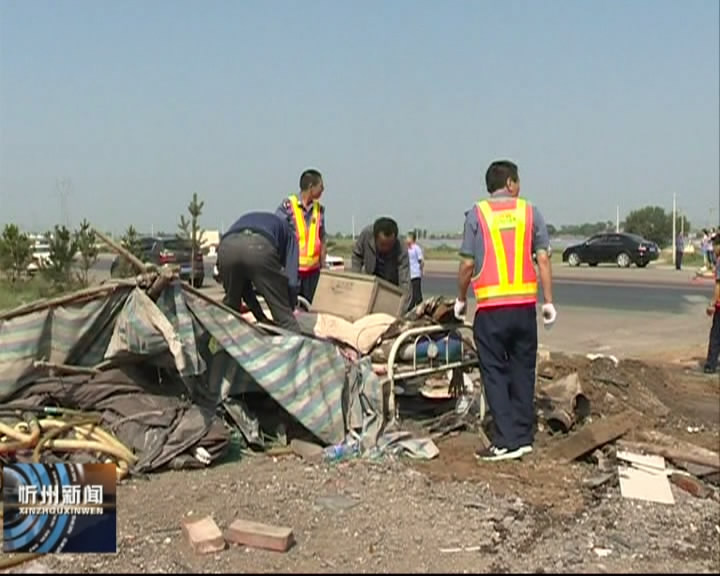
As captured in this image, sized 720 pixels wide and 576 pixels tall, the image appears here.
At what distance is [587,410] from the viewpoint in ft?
23.7

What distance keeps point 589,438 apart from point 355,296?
2358 millimetres

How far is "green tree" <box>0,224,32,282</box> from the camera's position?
2336 cm

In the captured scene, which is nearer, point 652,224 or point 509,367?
point 509,367

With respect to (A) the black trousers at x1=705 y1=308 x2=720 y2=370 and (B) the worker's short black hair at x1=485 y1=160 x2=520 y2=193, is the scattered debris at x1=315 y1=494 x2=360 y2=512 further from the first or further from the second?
(A) the black trousers at x1=705 y1=308 x2=720 y2=370

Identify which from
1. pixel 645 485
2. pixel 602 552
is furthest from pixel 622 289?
pixel 602 552

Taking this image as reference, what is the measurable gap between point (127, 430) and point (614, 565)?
3.04 metres

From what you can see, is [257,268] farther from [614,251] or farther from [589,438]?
[614,251]

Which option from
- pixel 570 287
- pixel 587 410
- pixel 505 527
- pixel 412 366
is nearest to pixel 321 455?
pixel 412 366

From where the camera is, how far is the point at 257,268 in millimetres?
6684

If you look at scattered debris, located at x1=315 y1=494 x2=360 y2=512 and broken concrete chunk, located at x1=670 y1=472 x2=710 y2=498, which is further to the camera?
broken concrete chunk, located at x1=670 y1=472 x2=710 y2=498

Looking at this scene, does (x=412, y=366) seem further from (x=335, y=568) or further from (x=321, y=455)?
(x=335, y=568)

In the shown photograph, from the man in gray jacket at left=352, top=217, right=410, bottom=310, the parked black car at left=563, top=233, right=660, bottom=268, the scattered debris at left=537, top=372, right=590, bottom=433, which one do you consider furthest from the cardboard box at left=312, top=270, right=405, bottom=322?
the parked black car at left=563, top=233, right=660, bottom=268

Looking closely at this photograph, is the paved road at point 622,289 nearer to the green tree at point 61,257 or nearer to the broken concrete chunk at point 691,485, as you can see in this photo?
the green tree at point 61,257

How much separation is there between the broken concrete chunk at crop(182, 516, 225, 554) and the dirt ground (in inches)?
1.7
